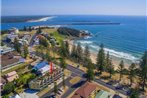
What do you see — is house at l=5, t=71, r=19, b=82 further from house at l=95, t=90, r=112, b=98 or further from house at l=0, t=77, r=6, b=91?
house at l=95, t=90, r=112, b=98

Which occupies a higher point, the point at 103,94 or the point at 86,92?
the point at 86,92

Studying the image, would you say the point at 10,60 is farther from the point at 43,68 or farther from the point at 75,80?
the point at 75,80

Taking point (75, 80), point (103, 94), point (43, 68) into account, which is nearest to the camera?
point (103, 94)

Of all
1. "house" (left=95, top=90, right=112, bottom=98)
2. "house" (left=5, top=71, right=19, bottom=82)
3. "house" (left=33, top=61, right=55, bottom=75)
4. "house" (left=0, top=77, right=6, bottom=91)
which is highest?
"house" (left=33, top=61, right=55, bottom=75)

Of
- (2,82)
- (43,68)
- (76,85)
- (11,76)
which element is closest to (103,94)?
(76,85)

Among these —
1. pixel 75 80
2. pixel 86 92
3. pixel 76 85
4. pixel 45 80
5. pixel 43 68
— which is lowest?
pixel 76 85

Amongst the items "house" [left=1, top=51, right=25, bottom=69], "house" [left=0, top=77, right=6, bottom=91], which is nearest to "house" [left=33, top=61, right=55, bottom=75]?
"house" [left=0, top=77, right=6, bottom=91]

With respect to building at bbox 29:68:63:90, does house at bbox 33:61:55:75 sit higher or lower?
higher

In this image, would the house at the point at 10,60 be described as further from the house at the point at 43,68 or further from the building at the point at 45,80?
the building at the point at 45,80

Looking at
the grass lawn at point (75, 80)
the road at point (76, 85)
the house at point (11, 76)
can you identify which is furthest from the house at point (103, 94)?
the house at point (11, 76)

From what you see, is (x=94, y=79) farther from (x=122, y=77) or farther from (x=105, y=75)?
(x=122, y=77)
